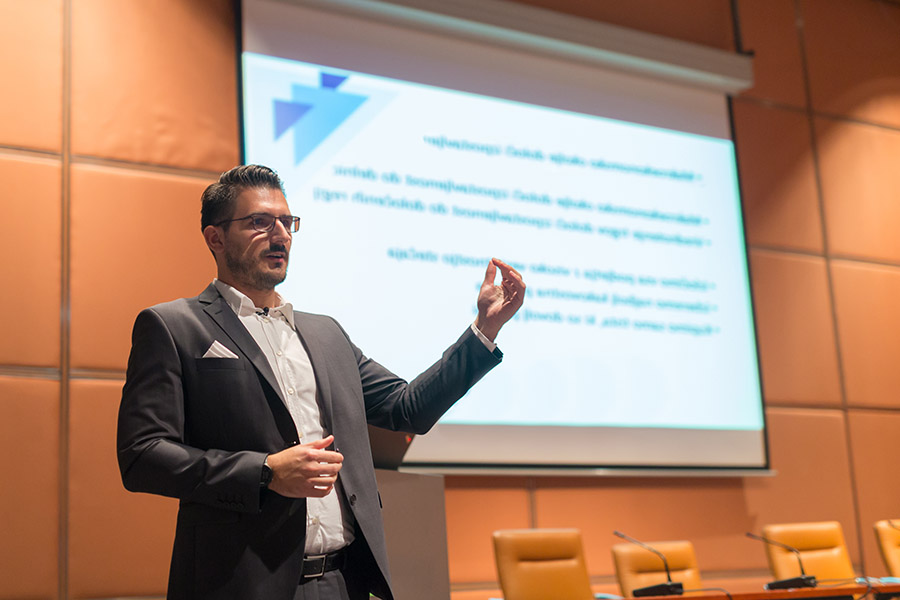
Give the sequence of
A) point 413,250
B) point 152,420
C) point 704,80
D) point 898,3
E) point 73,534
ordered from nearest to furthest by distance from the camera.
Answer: point 152,420 → point 73,534 → point 413,250 → point 704,80 → point 898,3

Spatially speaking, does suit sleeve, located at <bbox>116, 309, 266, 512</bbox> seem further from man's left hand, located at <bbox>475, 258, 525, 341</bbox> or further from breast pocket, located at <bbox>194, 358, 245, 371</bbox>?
man's left hand, located at <bbox>475, 258, 525, 341</bbox>

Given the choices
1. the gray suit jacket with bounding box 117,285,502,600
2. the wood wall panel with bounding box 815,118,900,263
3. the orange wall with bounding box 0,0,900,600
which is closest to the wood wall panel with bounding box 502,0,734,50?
the orange wall with bounding box 0,0,900,600

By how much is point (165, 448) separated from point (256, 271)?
1.42 ft

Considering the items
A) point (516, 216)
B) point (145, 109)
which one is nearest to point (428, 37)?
point (516, 216)

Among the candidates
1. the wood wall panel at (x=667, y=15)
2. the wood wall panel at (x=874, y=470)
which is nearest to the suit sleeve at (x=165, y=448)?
the wood wall panel at (x=667, y=15)

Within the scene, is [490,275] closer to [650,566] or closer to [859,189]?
[650,566]

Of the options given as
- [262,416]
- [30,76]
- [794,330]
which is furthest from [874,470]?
[30,76]

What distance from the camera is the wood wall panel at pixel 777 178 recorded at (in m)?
5.45

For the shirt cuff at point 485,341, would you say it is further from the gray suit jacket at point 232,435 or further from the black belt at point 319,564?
the black belt at point 319,564

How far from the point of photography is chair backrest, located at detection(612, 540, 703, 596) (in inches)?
153

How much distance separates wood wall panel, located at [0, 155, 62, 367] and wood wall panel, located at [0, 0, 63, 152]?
106mm

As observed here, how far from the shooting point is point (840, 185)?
580cm

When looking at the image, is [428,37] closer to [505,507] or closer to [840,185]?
[505,507]

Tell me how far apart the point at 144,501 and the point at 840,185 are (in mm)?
4475
